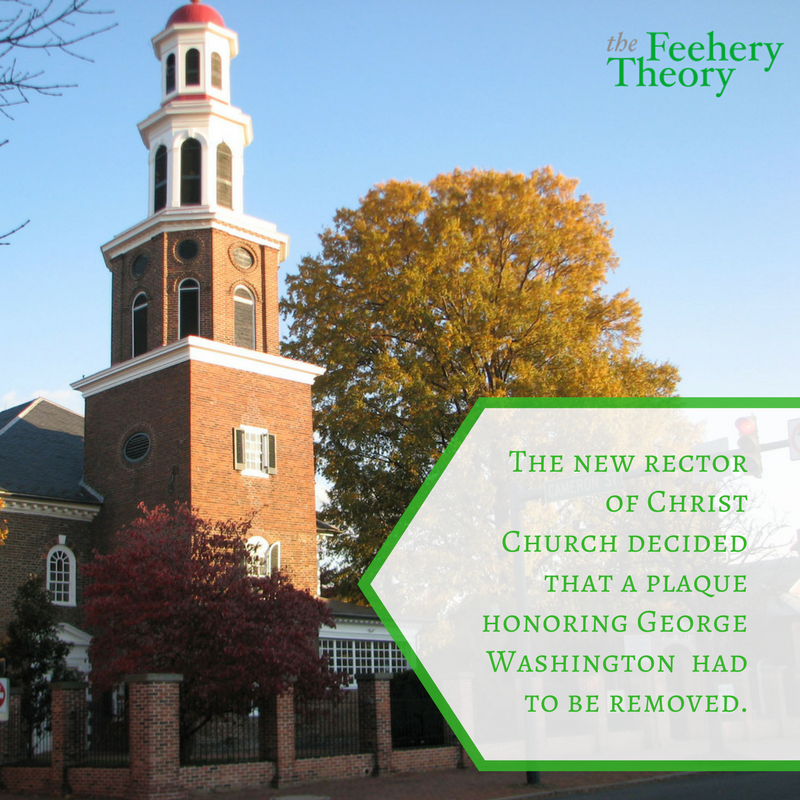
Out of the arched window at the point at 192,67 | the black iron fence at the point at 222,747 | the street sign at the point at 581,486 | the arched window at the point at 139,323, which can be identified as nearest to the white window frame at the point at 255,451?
the arched window at the point at 139,323

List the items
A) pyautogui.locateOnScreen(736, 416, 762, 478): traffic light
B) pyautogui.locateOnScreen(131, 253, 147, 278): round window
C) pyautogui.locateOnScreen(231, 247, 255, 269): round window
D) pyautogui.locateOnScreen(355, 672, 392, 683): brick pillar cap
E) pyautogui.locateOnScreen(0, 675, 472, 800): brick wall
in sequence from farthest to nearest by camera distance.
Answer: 1. pyautogui.locateOnScreen(131, 253, 147, 278): round window
2. pyautogui.locateOnScreen(231, 247, 255, 269): round window
3. pyautogui.locateOnScreen(355, 672, 392, 683): brick pillar cap
4. pyautogui.locateOnScreen(0, 675, 472, 800): brick wall
5. pyautogui.locateOnScreen(736, 416, 762, 478): traffic light

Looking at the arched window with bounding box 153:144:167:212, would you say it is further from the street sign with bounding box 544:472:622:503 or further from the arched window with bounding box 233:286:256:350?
the street sign with bounding box 544:472:622:503

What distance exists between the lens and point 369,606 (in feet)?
106

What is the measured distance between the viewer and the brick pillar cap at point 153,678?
16938mm

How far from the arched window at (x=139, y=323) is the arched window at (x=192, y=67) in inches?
283

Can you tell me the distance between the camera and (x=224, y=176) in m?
30.4

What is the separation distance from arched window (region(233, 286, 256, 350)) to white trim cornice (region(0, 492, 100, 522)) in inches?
256

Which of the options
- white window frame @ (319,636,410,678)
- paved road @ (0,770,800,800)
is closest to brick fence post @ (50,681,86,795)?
paved road @ (0,770,800,800)

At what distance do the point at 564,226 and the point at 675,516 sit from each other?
9459 millimetres

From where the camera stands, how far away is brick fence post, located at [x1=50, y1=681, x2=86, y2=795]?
18.1 m

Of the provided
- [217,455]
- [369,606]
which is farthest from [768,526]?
[217,455]

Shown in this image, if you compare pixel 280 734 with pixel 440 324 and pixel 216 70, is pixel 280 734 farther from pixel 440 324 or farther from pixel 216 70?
pixel 216 70

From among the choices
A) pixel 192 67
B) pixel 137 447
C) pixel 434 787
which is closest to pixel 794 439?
pixel 434 787

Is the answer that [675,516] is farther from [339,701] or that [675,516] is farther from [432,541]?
[339,701]
